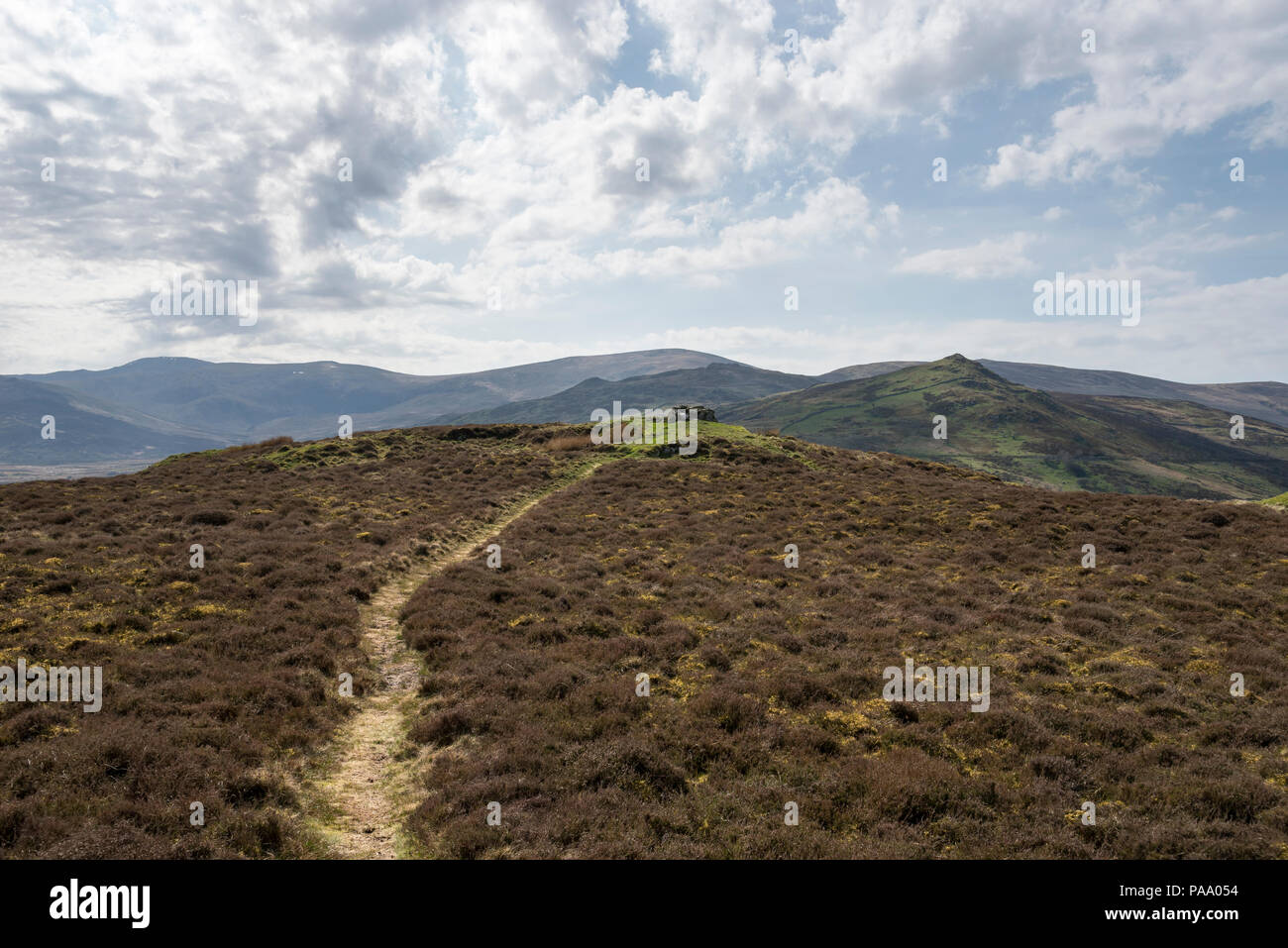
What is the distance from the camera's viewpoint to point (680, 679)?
48.2 ft

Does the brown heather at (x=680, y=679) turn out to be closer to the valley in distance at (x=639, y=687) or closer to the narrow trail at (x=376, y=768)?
the valley in distance at (x=639, y=687)

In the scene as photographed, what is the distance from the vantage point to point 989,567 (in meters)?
25.1

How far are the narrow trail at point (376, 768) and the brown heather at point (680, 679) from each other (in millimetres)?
449

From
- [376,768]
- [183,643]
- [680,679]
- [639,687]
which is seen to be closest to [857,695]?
[680,679]

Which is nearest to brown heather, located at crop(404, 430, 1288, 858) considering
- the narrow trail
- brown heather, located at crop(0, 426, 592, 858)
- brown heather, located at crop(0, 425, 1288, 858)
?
brown heather, located at crop(0, 425, 1288, 858)

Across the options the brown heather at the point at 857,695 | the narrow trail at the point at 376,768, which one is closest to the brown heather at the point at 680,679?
the brown heather at the point at 857,695

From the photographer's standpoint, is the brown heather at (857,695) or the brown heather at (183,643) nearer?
the brown heather at (183,643)

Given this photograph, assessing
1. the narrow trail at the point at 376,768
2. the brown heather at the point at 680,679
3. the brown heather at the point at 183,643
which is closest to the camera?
the brown heather at the point at 183,643

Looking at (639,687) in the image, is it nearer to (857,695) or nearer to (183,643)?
(857,695)

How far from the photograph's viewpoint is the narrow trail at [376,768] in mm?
9227

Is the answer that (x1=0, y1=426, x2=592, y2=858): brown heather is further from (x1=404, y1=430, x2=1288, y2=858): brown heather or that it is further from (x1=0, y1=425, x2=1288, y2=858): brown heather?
(x1=404, y1=430, x2=1288, y2=858): brown heather

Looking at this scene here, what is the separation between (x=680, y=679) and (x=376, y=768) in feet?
22.8

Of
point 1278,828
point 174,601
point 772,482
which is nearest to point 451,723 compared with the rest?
point 174,601
